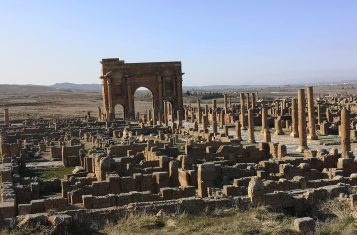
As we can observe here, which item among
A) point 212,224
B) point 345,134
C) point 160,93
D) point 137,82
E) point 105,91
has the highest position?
point 137,82

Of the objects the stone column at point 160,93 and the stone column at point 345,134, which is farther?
the stone column at point 160,93

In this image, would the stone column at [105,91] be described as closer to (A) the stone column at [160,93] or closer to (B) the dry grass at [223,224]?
(A) the stone column at [160,93]

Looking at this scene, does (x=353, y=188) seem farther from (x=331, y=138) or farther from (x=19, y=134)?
(x=19, y=134)

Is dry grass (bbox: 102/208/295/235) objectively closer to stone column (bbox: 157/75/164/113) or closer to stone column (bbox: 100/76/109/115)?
stone column (bbox: 157/75/164/113)

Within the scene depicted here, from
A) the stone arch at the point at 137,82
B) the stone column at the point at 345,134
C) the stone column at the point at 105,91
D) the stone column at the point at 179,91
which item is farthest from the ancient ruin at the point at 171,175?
the stone column at the point at 179,91

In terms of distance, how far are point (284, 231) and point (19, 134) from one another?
106 feet

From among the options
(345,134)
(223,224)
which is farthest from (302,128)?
(223,224)

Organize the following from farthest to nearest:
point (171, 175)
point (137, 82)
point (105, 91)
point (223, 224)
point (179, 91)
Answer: point (179, 91)
point (105, 91)
point (137, 82)
point (171, 175)
point (223, 224)

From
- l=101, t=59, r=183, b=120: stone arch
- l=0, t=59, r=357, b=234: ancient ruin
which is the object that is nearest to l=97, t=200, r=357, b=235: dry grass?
l=0, t=59, r=357, b=234: ancient ruin

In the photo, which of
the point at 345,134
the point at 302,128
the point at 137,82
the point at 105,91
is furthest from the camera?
the point at 105,91

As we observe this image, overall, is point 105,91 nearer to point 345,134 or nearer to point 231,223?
point 345,134

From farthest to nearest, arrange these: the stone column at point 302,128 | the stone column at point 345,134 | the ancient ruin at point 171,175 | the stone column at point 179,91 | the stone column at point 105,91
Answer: the stone column at point 179,91 < the stone column at point 105,91 < the stone column at point 302,128 < the stone column at point 345,134 < the ancient ruin at point 171,175

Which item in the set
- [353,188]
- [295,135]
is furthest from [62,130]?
[353,188]

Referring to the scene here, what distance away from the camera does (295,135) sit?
34.7 metres
